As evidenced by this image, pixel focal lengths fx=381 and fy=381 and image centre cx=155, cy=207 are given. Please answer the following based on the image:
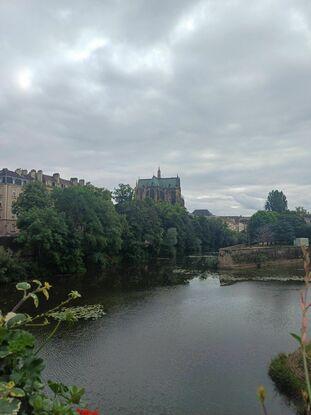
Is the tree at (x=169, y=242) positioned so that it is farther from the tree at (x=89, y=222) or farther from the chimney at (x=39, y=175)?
the chimney at (x=39, y=175)

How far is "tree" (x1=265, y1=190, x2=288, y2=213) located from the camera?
137m

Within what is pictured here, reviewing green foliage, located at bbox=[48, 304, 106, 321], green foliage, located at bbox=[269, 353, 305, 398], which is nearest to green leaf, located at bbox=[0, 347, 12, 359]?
green foliage, located at bbox=[269, 353, 305, 398]

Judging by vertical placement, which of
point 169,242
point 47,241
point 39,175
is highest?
point 39,175

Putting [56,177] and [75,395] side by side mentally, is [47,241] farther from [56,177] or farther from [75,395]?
[56,177]

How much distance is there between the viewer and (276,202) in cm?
13800

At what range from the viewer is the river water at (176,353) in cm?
1596

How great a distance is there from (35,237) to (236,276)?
93.1ft

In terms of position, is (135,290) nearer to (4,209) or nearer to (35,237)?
(35,237)

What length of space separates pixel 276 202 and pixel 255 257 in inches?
2908

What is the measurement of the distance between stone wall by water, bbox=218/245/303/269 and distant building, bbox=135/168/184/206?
227 feet

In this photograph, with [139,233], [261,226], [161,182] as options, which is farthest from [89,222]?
[161,182]

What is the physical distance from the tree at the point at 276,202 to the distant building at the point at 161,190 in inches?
1270

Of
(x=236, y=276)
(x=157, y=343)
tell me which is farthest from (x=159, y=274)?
(x=157, y=343)

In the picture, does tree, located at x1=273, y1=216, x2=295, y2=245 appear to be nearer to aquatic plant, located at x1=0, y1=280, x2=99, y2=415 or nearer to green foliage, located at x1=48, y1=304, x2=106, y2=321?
green foliage, located at x1=48, y1=304, x2=106, y2=321
